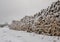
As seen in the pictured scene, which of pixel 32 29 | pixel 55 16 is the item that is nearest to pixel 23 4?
pixel 32 29

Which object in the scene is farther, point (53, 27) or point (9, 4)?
point (9, 4)

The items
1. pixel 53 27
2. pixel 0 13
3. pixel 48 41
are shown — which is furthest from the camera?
pixel 0 13

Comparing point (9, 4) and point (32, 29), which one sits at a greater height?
point (9, 4)

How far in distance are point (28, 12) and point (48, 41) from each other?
1070 mm

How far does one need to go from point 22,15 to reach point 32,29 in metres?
0.52

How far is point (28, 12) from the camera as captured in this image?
108 inches

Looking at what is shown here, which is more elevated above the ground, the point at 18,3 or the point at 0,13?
the point at 18,3

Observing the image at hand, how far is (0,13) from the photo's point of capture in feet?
10.5

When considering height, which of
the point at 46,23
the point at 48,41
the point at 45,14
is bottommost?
the point at 48,41

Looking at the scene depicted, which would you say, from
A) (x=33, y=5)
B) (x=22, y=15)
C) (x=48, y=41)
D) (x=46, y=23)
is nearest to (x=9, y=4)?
(x=22, y=15)

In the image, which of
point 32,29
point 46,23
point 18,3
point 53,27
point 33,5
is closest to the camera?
point 53,27

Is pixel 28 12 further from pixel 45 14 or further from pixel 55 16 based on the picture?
pixel 55 16

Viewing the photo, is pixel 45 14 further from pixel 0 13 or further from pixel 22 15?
pixel 0 13

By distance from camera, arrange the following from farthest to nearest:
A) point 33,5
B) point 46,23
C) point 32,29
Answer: point 33,5 → point 32,29 → point 46,23
